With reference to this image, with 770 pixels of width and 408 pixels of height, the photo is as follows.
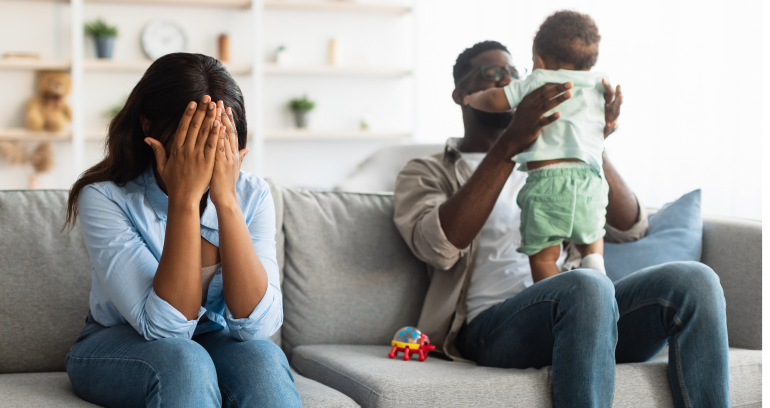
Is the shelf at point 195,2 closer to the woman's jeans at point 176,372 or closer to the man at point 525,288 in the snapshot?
the man at point 525,288

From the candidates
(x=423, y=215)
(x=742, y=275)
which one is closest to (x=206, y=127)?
(x=423, y=215)

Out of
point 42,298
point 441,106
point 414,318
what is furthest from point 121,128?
point 441,106

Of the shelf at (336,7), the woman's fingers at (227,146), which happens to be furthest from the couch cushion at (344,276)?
the shelf at (336,7)

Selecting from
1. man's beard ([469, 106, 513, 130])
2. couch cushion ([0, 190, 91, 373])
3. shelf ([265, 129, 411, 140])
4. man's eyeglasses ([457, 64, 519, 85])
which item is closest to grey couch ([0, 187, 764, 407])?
couch cushion ([0, 190, 91, 373])

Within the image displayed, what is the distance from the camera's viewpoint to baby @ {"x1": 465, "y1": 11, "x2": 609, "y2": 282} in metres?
1.56

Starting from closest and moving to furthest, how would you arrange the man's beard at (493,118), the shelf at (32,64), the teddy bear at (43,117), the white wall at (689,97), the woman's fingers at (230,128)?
the woman's fingers at (230,128)
the man's beard at (493,118)
the white wall at (689,97)
the shelf at (32,64)
the teddy bear at (43,117)

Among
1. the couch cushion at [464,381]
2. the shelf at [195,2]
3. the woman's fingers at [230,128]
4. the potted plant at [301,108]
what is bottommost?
the couch cushion at [464,381]

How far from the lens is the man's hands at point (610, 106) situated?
1669 millimetres

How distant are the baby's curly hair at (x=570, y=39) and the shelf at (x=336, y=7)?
322 cm

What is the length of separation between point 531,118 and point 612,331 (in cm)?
55

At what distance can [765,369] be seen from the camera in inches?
61.0

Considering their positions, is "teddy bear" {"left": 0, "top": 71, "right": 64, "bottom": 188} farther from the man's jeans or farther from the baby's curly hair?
the man's jeans

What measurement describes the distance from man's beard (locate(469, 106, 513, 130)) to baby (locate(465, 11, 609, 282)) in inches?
6.5

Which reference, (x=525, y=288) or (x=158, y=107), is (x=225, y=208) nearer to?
(x=158, y=107)
